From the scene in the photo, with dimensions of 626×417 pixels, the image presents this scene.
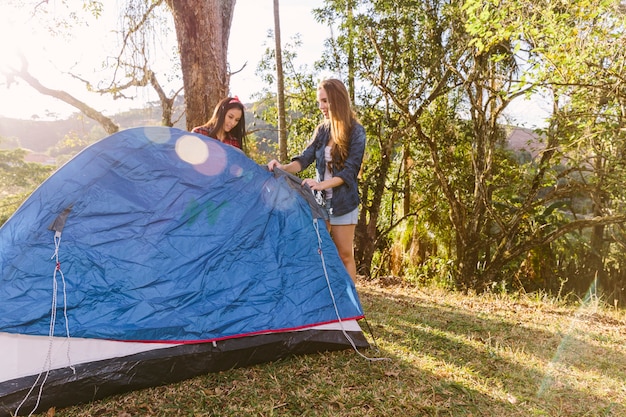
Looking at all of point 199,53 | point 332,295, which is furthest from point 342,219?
point 199,53

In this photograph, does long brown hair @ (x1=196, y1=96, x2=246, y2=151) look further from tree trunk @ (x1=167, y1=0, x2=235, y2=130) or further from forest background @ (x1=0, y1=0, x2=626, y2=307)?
forest background @ (x1=0, y1=0, x2=626, y2=307)

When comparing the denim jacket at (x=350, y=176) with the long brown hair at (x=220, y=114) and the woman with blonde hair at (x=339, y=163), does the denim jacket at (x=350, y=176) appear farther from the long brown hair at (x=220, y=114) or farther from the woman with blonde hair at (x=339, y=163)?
the long brown hair at (x=220, y=114)

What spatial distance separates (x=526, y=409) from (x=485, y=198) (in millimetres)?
5852

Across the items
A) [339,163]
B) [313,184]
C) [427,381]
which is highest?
[339,163]

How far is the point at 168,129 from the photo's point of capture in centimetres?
320

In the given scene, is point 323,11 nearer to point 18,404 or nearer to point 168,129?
point 168,129

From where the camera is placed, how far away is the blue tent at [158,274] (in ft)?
8.61

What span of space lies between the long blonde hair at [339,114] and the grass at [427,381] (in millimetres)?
1626

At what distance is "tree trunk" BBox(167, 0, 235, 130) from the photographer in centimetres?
466

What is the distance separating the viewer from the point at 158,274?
113 inches

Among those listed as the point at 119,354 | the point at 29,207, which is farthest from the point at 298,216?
the point at 29,207

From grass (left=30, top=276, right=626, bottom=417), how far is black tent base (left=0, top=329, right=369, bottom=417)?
7cm

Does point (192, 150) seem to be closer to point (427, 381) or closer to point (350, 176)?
point (350, 176)

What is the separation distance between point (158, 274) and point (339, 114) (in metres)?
1.78
